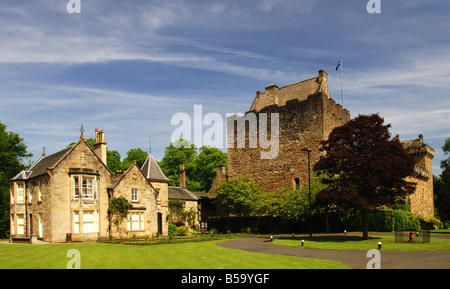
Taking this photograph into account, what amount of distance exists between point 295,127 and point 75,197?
2628 centimetres

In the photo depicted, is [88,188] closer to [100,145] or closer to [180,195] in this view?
[100,145]

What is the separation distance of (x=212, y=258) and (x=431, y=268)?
29.4 feet

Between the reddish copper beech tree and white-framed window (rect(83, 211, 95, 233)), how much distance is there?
2019 centimetres

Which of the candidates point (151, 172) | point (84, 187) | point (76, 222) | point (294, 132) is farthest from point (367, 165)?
point (151, 172)

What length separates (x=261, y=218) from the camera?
44375 mm

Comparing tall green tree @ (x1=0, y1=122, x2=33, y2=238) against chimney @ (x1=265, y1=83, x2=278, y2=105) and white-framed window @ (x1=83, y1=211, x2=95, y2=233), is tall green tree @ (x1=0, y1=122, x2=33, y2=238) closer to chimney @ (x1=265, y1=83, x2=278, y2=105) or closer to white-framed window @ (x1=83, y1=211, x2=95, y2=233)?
white-framed window @ (x1=83, y1=211, x2=95, y2=233)

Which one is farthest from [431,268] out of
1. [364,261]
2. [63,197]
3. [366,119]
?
[63,197]

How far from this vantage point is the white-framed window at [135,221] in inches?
1492

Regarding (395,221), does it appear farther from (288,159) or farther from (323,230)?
(288,159)

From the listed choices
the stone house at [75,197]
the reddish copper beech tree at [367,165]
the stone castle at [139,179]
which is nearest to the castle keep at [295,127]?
the stone castle at [139,179]

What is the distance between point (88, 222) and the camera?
115 ft

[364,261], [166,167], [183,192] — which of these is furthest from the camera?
[166,167]

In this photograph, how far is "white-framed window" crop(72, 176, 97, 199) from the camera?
34.6 metres

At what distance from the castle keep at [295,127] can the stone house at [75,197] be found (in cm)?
1662
